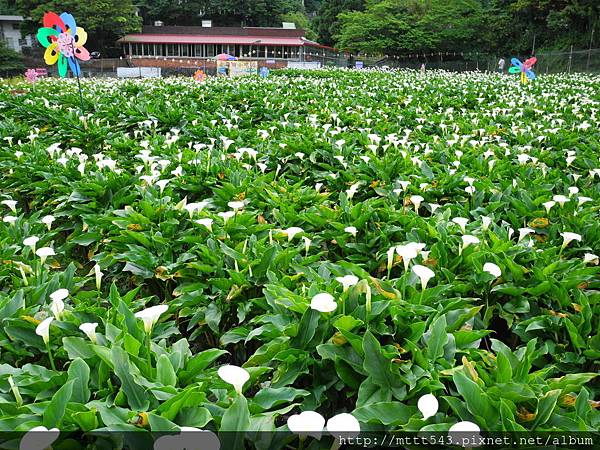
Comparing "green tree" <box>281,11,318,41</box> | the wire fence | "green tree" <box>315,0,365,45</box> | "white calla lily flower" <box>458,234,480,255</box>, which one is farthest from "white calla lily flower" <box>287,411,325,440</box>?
"green tree" <box>281,11,318,41</box>

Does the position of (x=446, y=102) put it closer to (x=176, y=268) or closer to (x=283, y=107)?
(x=283, y=107)

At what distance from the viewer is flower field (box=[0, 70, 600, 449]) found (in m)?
1.69

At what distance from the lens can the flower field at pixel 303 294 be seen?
1.69 metres

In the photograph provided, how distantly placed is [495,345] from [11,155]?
16.9 ft

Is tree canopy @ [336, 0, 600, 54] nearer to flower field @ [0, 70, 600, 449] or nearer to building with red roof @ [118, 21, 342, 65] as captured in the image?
building with red roof @ [118, 21, 342, 65]

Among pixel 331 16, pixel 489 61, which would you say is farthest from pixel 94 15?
pixel 489 61

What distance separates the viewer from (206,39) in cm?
4753

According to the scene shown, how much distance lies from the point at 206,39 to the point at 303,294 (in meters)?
49.3

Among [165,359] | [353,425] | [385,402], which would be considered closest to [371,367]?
[385,402]

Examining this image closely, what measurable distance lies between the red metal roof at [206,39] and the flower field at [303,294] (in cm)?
4341

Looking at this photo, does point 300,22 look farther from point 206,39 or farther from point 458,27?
point 458,27

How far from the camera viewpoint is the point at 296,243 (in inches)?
131

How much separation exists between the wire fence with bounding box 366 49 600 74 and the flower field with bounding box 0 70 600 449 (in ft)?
72.6

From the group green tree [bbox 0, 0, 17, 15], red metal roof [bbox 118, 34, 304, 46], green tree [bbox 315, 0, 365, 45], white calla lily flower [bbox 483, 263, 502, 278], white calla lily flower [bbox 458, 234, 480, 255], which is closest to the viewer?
white calla lily flower [bbox 483, 263, 502, 278]
